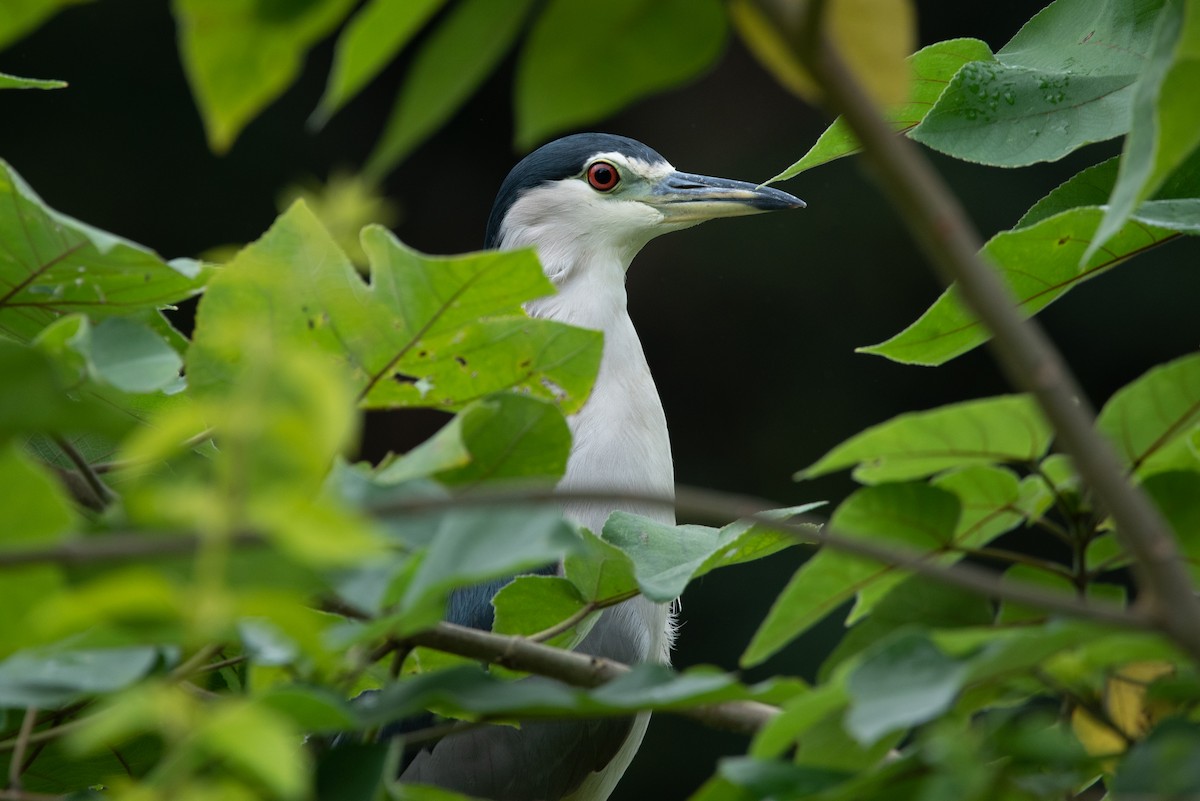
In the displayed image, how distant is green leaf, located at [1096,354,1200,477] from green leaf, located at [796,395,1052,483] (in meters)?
0.02

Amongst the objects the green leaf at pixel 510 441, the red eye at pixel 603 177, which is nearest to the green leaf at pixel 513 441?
the green leaf at pixel 510 441

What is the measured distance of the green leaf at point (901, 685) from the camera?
11.5 inches

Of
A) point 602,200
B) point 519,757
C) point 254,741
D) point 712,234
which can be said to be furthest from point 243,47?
point 712,234

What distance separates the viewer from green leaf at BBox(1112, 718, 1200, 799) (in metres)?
0.28

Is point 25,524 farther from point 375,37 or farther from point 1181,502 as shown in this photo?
point 1181,502

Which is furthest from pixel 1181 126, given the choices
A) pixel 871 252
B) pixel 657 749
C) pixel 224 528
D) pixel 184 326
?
pixel 871 252

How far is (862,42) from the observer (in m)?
0.28

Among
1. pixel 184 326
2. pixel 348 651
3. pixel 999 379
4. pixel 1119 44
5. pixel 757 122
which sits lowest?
pixel 999 379

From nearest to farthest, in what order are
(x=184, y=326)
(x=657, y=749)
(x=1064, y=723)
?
(x=1064, y=723), (x=184, y=326), (x=657, y=749)

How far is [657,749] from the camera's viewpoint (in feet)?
11.1

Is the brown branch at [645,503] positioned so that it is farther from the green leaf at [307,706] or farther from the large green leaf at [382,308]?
the large green leaf at [382,308]

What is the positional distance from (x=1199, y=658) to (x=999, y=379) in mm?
3758

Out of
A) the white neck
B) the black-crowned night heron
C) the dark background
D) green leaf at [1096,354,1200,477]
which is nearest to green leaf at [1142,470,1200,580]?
green leaf at [1096,354,1200,477]

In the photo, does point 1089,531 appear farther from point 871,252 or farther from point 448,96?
point 871,252
